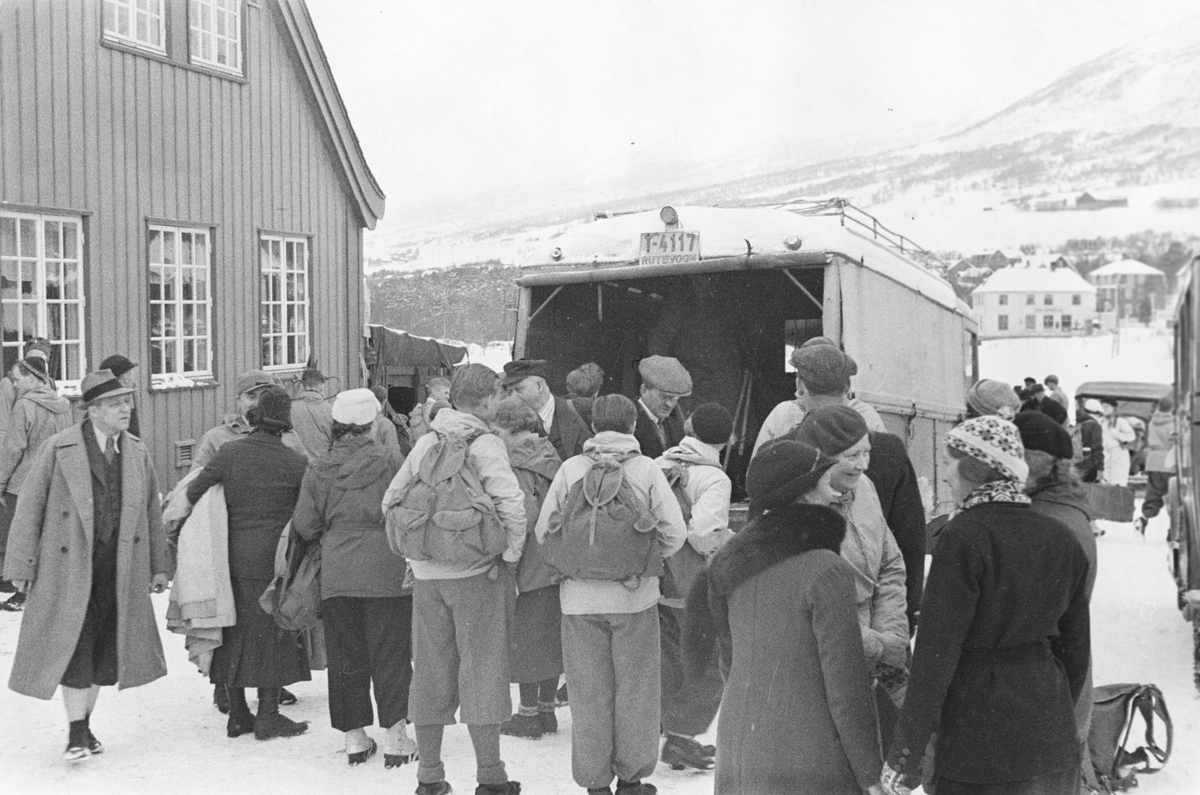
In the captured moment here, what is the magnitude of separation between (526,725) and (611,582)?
141cm

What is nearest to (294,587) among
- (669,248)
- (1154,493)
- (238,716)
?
(238,716)

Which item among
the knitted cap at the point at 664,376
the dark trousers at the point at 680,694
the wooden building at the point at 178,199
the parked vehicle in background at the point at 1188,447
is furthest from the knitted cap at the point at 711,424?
the wooden building at the point at 178,199

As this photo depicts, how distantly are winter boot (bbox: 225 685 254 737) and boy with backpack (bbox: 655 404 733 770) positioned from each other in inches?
81.1

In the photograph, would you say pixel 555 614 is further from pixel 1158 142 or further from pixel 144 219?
pixel 144 219

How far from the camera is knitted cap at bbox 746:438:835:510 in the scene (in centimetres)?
294

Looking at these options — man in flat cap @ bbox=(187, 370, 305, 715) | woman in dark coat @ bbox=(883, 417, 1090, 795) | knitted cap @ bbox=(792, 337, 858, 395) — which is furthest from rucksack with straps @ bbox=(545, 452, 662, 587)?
man in flat cap @ bbox=(187, 370, 305, 715)

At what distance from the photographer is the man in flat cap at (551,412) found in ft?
19.6

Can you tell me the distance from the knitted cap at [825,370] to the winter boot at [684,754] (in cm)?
173

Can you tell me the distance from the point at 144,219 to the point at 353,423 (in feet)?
23.1

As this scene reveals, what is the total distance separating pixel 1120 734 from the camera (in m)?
4.65

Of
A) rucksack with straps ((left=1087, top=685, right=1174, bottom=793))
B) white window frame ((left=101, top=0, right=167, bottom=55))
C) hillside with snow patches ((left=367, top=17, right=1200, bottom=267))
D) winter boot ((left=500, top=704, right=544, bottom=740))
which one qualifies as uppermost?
white window frame ((left=101, top=0, right=167, bottom=55))

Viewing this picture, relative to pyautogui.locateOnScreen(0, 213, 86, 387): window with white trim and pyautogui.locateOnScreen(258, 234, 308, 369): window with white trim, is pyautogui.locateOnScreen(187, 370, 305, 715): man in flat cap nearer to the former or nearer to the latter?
pyautogui.locateOnScreen(0, 213, 86, 387): window with white trim

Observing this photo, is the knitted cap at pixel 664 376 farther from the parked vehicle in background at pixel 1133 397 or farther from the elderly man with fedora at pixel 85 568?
the parked vehicle in background at pixel 1133 397

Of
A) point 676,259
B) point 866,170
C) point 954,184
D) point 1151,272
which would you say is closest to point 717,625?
point 1151,272
